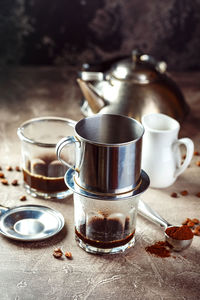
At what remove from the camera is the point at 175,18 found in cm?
190

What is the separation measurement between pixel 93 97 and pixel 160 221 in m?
0.43

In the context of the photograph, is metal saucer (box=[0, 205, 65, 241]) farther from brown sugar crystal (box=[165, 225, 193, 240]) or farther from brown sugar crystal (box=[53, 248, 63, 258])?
brown sugar crystal (box=[165, 225, 193, 240])

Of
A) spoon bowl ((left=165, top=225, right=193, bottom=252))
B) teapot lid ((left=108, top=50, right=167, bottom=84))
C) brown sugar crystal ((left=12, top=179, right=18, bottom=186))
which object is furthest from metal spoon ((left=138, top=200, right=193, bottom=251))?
teapot lid ((left=108, top=50, right=167, bottom=84))

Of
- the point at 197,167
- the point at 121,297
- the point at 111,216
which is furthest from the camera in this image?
the point at 197,167

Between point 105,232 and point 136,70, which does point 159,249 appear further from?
point 136,70

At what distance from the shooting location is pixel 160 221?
1.03 metres

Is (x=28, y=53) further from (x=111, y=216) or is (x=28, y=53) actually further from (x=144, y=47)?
→ (x=111, y=216)

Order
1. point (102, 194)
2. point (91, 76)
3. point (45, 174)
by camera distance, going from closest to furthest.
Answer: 1. point (102, 194)
2. point (45, 174)
3. point (91, 76)

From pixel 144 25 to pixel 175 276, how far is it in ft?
4.11

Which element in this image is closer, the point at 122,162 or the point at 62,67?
the point at 122,162

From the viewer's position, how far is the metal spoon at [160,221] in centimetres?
96

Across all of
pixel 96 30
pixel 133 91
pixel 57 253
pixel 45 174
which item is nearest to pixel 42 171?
pixel 45 174

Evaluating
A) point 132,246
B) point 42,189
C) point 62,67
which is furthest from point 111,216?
point 62,67

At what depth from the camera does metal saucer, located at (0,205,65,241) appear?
3.24 ft
